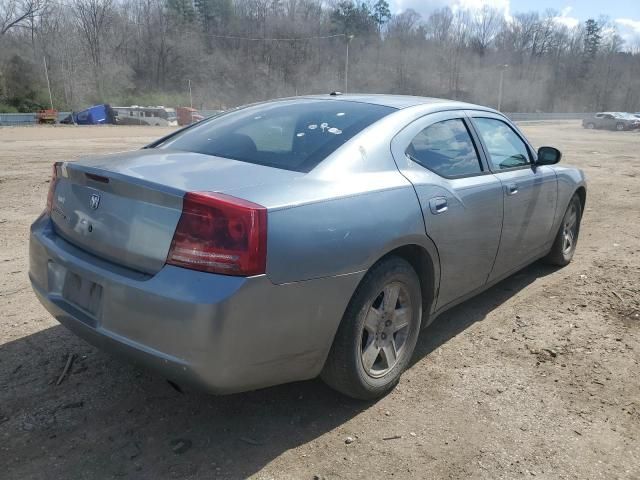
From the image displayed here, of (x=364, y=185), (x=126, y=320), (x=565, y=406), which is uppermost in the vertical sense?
(x=364, y=185)

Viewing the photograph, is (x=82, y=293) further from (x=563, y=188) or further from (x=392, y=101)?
(x=563, y=188)

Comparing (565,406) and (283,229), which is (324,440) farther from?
(565,406)

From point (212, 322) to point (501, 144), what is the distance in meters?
2.89

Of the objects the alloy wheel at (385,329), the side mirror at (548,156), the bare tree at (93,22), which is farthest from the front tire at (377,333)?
the bare tree at (93,22)

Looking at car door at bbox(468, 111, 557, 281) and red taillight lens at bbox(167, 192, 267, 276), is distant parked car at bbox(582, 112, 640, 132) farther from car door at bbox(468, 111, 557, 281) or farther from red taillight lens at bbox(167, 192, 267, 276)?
red taillight lens at bbox(167, 192, 267, 276)

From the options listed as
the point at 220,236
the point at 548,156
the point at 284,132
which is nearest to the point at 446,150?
the point at 284,132

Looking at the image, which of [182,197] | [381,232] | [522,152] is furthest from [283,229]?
[522,152]

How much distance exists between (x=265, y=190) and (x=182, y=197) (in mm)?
350

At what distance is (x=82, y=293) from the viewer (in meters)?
2.48

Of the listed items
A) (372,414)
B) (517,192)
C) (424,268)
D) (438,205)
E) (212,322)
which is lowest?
(372,414)

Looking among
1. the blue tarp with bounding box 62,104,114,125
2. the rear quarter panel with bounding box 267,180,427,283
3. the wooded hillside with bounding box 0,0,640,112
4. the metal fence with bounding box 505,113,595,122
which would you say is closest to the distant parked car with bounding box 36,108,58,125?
the blue tarp with bounding box 62,104,114,125

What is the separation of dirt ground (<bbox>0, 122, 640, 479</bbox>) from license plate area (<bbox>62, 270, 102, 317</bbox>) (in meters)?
0.61

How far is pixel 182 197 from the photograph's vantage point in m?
2.20

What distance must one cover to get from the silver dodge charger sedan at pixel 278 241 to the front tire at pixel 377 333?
1 cm
